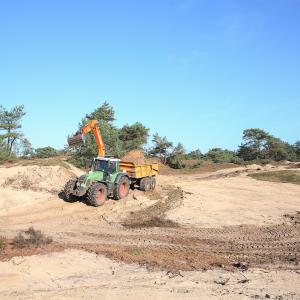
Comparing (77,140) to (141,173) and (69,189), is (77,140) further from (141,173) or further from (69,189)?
(141,173)

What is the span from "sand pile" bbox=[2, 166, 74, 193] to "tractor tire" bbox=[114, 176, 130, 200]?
152 inches

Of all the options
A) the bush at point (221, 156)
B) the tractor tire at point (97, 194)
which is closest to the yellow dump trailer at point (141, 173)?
the tractor tire at point (97, 194)

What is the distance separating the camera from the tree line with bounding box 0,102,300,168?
122ft

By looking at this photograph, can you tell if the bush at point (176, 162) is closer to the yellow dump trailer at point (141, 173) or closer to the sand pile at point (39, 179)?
the sand pile at point (39, 179)

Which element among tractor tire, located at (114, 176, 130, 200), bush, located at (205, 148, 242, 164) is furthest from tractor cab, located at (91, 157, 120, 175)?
bush, located at (205, 148, 242, 164)

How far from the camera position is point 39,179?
83.2 ft

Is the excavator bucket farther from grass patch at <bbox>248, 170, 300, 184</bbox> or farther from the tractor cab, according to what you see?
grass patch at <bbox>248, 170, 300, 184</bbox>

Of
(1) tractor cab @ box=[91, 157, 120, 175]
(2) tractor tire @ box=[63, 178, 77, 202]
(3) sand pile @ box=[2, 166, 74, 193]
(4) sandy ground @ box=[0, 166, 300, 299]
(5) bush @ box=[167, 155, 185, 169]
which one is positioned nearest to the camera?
(4) sandy ground @ box=[0, 166, 300, 299]

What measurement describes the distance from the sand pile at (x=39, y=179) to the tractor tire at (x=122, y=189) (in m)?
3.85

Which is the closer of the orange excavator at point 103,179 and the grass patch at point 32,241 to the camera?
the grass patch at point 32,241

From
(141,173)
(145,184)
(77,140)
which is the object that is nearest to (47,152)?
(145,184)

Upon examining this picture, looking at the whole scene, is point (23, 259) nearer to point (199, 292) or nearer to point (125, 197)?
point (199, 292)

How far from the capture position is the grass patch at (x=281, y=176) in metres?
32.7

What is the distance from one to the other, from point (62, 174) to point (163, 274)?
1781cm
